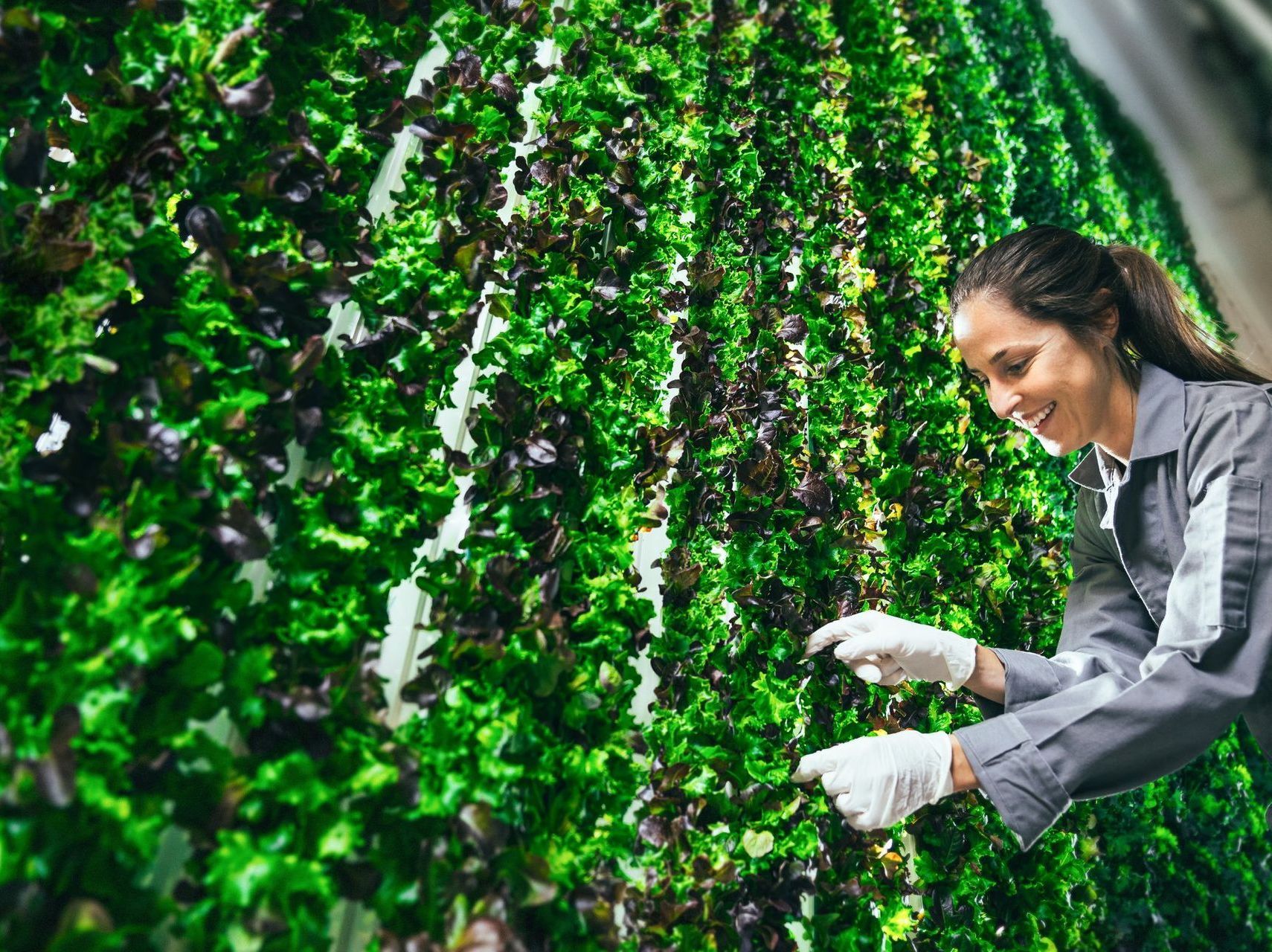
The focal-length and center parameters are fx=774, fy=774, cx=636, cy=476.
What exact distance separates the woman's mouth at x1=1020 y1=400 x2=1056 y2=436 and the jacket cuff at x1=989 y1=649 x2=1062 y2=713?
45cm

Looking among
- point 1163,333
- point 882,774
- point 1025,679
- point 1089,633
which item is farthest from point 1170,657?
point 1163,333

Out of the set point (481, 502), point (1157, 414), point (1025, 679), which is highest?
point (1157, 414)

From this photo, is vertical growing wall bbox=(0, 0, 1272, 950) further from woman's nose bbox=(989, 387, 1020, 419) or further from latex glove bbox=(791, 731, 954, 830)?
woman's nose bbox=(989, 387, 1020, 419)

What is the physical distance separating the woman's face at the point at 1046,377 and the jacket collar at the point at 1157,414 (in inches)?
2.2

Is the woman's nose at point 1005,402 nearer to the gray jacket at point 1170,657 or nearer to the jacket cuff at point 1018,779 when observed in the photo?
the gray jacket at point 1170,657

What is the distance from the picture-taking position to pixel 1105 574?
1.66m

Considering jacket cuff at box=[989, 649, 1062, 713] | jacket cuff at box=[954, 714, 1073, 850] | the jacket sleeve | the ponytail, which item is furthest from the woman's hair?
jacket cuff at box=[954, 714, 1073, 850]

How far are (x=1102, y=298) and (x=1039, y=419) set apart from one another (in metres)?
0.29

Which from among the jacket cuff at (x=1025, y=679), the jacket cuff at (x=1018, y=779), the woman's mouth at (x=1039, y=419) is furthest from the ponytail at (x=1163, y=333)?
the jacket cuff at (x=1018, y=779)

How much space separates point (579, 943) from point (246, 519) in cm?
63

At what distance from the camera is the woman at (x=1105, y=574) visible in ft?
3.90

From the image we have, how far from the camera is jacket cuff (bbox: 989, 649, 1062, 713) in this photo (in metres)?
1.46

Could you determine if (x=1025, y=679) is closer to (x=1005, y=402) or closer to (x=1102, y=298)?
(x=1005, y=402)

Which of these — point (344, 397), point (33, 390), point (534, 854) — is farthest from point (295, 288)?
point (534, 854)
